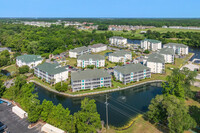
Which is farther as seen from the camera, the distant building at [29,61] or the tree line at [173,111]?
the distant building at [29,61]

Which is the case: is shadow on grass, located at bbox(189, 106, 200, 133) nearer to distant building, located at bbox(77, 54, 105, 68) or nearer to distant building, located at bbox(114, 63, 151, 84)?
distant building, located at bbox(114, 63, 151, 84)

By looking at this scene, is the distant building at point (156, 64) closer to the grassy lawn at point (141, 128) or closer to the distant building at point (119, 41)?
the grassy lawn at point (141, 128)

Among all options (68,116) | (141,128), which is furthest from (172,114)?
(68,116)

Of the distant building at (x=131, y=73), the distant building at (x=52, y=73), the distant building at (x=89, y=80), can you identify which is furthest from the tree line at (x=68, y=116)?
the distant building at (x=131, y=73)

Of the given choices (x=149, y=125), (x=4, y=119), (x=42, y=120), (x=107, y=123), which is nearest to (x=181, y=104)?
(x=149, y=125)

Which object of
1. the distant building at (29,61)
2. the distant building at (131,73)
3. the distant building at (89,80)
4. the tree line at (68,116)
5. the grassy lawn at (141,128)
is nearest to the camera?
the tree line at (68,116)

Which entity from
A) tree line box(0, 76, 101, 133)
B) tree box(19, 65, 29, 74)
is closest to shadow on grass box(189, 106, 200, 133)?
tree line box(0, 76, 101, 133)
